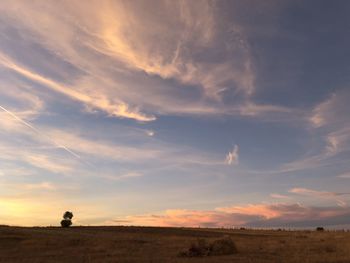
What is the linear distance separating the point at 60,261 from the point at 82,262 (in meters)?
1.99

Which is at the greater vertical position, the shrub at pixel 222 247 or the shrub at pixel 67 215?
the shrub at pixel 67 215

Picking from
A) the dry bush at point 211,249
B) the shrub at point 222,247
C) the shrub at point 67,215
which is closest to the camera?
the dry bush at point 211,249

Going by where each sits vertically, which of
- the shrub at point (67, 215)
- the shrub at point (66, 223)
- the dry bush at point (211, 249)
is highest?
the shrub at point (67, 215)

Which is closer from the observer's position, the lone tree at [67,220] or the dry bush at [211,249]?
the dry bush at [211,249]

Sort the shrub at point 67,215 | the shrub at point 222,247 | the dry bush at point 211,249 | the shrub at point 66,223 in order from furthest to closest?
the shrub at point 67,215
the shrub at point 66,223
the shrub at point 222,247
the dry bush at point 211,249

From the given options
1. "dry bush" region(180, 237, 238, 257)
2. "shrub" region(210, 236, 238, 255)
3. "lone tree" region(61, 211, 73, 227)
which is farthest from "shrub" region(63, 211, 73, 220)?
"shrub" region(210, 236, 238, 255)

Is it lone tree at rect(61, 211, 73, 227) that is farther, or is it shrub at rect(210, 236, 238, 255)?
lone tree at rect(61, 211, 73, 227)

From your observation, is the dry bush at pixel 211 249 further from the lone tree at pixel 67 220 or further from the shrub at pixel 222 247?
the lone tree at pixel 67 220

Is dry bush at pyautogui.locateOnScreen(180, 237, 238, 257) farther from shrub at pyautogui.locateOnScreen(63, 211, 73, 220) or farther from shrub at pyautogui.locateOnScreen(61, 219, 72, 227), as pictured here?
shrub at pyautogui.locateOnScreen(63, 211, 73, 220)

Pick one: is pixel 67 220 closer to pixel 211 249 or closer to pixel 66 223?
pixel 66 223

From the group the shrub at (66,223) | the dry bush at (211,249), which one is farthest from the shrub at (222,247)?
the shrub at (66,223)

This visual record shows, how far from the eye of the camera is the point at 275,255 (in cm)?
3631

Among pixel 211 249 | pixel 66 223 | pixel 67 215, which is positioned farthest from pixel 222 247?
pixel 67 215

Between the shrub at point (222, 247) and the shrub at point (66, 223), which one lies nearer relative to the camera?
the shrub at point (222, 247)
